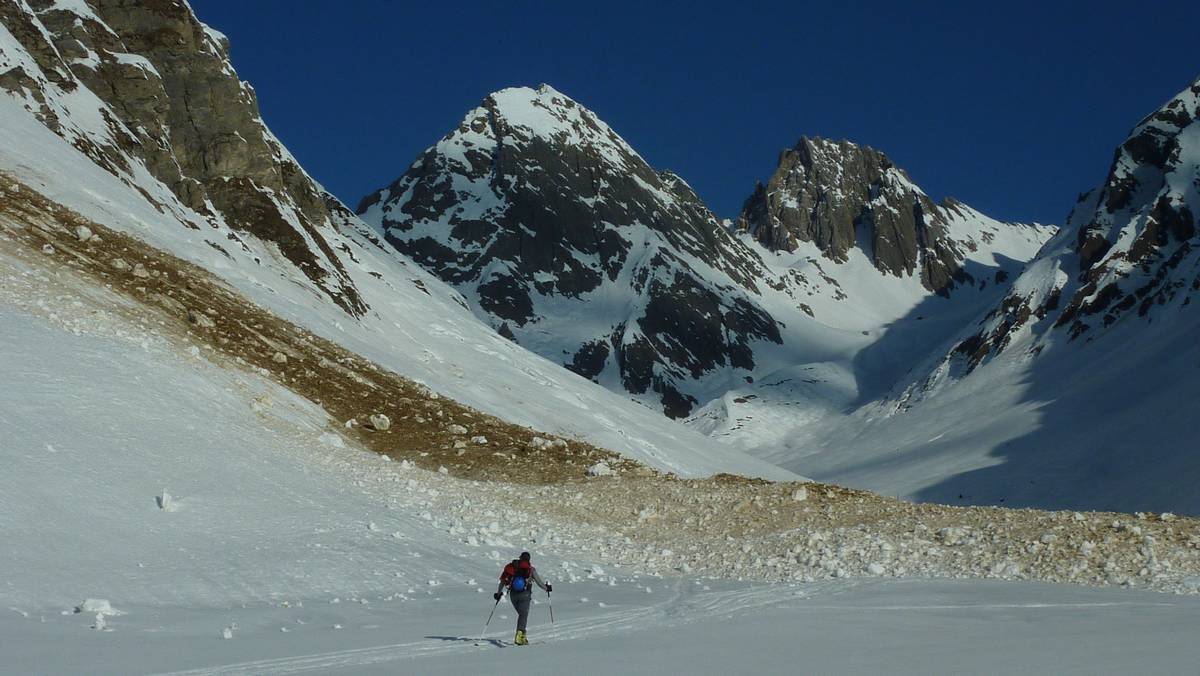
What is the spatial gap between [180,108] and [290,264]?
51.9 ft

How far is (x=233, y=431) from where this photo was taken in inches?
1014

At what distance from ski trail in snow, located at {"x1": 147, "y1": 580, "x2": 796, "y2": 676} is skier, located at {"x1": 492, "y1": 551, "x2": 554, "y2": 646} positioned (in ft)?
1.42

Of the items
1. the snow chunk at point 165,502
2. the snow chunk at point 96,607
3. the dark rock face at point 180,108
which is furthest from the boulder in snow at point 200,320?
the dark rock face at point 180,108

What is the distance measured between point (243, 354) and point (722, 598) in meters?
20.6

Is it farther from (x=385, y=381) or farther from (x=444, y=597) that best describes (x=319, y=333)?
(x=444, y=597)

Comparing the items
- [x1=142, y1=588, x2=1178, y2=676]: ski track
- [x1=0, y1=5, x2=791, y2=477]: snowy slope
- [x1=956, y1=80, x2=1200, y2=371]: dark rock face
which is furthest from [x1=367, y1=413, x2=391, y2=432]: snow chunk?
[x1=956, y1=80, x2=1200, y2=371]: dark rock face

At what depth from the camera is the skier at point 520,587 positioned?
14.4 metres

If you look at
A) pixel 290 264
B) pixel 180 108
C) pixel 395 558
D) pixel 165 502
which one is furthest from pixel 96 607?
pixel 180 108

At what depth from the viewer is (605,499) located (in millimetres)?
26391

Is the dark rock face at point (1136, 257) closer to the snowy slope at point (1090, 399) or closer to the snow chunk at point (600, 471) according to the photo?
the snowy slope at point (1090, 399)

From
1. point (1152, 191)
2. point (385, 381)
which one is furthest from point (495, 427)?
point (1152, 191)

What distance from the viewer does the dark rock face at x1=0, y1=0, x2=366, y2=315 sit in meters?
59.7

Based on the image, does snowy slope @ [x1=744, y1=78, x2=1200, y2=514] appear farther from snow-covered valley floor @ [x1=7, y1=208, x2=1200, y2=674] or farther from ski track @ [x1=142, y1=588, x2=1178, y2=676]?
ski track @ [x1=142, y1=588, x2=1178, y2=676]

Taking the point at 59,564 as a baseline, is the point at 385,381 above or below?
above
